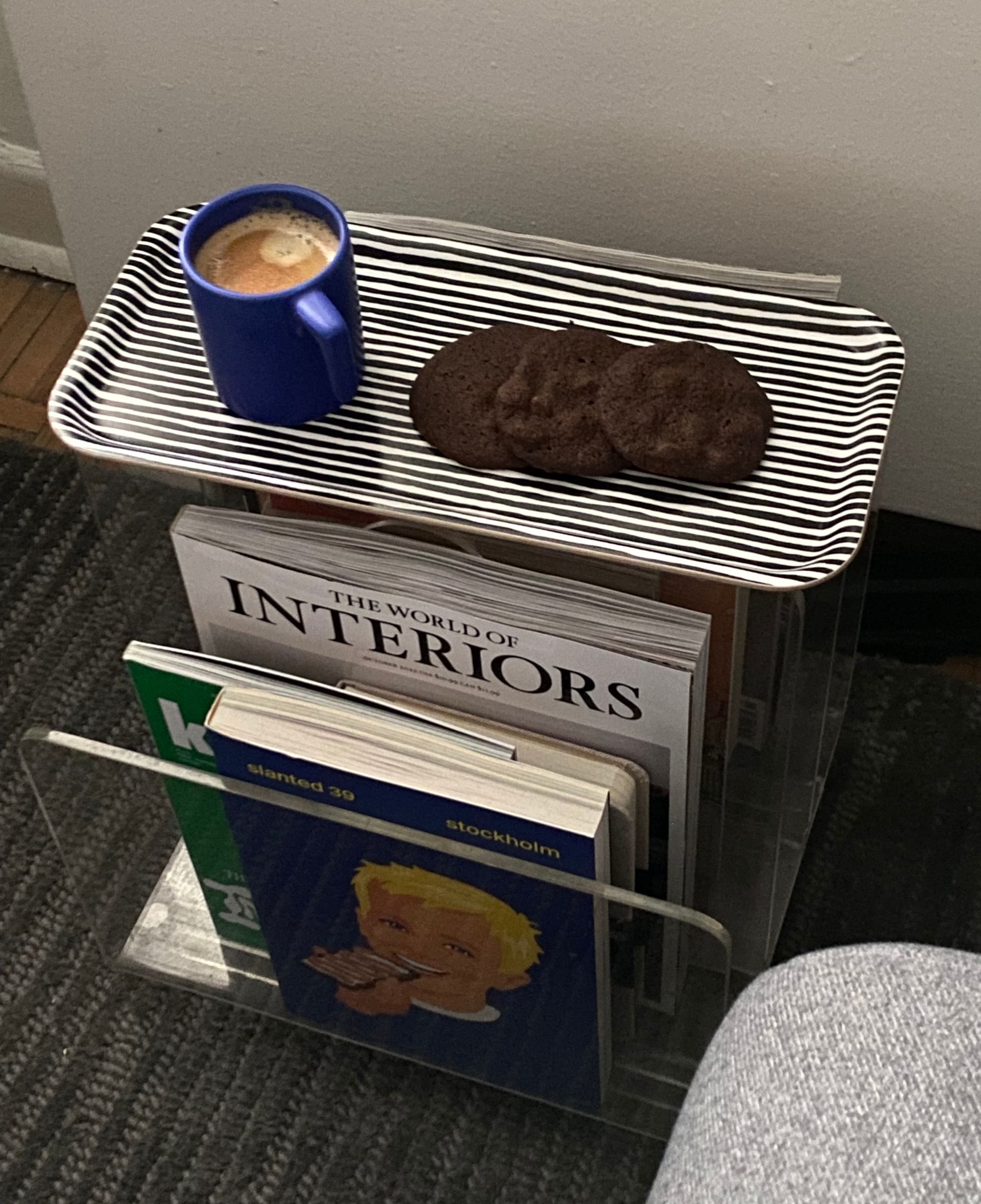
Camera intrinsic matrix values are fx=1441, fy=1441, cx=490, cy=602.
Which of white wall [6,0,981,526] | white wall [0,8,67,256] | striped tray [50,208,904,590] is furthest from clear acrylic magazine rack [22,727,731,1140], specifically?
white wall [0,8,67,256]

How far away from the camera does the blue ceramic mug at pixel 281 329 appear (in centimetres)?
71

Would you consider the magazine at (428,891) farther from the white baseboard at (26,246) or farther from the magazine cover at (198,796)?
the white baseboard at (26,246)

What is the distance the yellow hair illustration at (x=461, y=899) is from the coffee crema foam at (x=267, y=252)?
33 cm

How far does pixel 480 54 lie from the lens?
0.82 metres

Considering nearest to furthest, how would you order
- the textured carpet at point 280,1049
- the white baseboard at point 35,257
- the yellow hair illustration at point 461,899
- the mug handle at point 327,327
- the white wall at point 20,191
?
the mug handle at point 327,327
the yellow hair illustration at point 461,899
the textured carpet at point 280,1049
the white wall at point 20,191
the white baseboard at point 35,257

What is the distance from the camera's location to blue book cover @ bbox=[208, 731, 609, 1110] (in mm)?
787

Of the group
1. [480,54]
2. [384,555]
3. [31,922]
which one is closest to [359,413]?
[384,555]

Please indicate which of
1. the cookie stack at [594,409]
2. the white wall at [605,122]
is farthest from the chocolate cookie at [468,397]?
the white wall at [605,122]

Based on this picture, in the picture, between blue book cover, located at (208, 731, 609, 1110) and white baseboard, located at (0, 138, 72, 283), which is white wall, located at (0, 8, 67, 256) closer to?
white baseboard, located at (0, 138, 72, 283)

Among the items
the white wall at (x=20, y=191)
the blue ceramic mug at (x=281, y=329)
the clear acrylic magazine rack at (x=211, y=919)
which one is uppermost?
the blue ceramic mug at (x=281, y=329)

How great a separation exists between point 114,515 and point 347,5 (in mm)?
383

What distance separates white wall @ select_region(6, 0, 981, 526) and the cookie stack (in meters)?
0.14

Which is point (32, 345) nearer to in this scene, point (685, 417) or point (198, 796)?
point (198, 796)

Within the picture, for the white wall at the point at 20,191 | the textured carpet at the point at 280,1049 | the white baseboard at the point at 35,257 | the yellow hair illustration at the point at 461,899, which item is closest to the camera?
the yellow hair illustration at the point at 461,899
